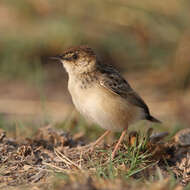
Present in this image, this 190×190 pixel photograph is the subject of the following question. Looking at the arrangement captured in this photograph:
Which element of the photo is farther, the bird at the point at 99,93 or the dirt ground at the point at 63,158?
the bird at the point at 99,93

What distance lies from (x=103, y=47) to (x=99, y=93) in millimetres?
7397

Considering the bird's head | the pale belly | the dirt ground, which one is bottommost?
the dirt ground

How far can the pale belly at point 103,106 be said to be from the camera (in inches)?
218

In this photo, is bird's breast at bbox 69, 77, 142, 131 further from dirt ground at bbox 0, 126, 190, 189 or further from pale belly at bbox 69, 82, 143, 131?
dirt ground at bbox 0, 126, 190, 189

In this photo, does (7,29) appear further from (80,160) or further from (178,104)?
(80,160)

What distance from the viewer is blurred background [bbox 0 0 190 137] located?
11.2m

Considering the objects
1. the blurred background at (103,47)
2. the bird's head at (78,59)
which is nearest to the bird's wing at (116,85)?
the bird's head at (78,59)

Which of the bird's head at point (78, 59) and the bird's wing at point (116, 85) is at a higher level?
the bird's head at point (78, 59)

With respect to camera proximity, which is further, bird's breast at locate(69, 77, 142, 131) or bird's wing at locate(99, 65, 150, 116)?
bird's wing at locate(99, 65, 150, 116)

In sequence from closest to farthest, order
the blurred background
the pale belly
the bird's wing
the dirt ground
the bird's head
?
1. the dirt ground
2. the pale belly
3. the bird's wing
4. the bird's head
5. the blurred background

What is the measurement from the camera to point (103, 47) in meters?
12.8

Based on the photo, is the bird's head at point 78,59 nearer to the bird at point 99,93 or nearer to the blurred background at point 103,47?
the bird at point 99,93

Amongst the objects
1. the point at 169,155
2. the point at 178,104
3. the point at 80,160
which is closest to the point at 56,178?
the point at 80,160

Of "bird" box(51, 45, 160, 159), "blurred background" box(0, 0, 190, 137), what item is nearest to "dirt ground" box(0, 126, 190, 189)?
"bird" box(51, 45, 160, 159)
